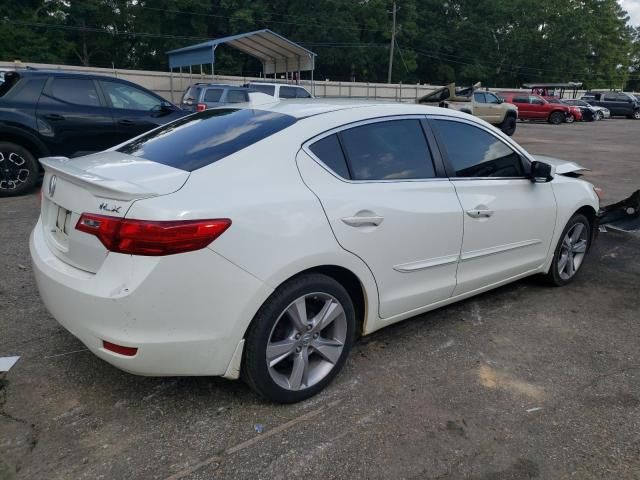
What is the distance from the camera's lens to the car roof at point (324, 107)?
118 inches

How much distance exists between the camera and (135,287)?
2.20m

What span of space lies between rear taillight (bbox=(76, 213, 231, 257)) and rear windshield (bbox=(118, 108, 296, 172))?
0.39 metres

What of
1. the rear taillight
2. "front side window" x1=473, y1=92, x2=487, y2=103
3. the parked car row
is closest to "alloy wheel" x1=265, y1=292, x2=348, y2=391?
the rear taillight

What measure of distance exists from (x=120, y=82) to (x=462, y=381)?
7111 mm

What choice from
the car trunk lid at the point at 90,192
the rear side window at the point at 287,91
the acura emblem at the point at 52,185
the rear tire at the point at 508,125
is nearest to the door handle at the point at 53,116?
the car trunk lid at the point at 90,192

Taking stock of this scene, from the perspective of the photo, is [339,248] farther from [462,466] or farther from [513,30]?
[513,30]

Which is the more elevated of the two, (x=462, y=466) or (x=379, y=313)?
(x=379, y=313)

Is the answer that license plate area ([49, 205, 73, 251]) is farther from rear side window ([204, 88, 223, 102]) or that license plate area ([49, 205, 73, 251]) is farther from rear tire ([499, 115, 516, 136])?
rear tire ([499, 115, 516, 136])

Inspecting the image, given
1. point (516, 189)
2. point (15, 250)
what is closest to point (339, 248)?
point (516, 189)

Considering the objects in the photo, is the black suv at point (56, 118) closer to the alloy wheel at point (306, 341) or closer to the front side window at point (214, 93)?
the alloy wheel at point (306, 341)

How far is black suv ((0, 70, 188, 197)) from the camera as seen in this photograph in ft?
23.4

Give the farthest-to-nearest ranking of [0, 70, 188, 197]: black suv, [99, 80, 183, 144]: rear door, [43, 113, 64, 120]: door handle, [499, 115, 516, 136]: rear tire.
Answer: [499, 115, 516, 136]: rear tire < [99, 80, 183, 144]: rear door < [43, 113, 64, 120]: door handle < [0, 70, 188, 197]: black suv

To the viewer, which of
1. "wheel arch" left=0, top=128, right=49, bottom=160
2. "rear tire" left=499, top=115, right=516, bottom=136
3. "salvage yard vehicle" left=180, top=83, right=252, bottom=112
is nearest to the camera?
"wheel arch" left=0, top=128, right=49, bottom=160

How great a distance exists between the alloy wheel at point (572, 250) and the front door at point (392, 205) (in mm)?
1601
